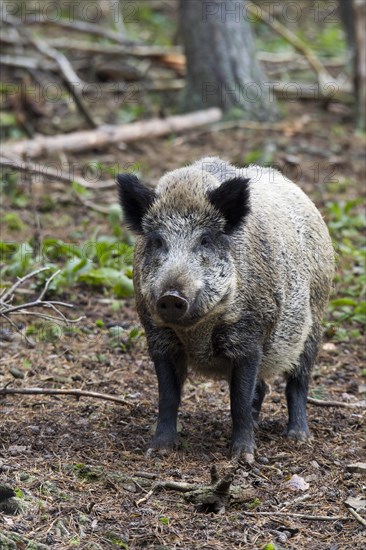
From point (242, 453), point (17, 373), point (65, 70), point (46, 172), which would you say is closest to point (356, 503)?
point (242, 453)

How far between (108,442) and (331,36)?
1713 centimetres

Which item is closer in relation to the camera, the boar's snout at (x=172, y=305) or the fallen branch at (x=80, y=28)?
the boar's snout at (x=172, y=305)

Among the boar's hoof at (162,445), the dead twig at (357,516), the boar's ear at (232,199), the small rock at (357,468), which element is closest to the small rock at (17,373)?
the boar's hoof at (162,445)

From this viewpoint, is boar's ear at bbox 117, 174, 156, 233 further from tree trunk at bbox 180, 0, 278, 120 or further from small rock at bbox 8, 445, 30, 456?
tree trunk at bbox 180, 0, 278, 120

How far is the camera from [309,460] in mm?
5910

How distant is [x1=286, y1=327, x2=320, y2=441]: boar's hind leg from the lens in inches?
254

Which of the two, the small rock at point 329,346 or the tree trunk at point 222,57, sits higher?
the tree trunk at point 222,57

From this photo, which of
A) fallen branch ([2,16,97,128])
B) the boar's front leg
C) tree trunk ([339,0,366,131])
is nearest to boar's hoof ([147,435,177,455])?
the boar's front leg

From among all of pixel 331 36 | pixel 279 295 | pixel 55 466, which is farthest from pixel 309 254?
pixel 331 36

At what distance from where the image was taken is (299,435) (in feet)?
21.0

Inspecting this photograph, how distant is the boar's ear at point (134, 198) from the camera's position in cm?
581

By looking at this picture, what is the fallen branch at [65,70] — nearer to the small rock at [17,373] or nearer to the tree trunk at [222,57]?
the tree trunk at [222,57]

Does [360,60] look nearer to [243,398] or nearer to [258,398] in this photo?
[258,398]

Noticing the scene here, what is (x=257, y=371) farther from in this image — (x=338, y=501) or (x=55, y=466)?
(x=55, y=466)
